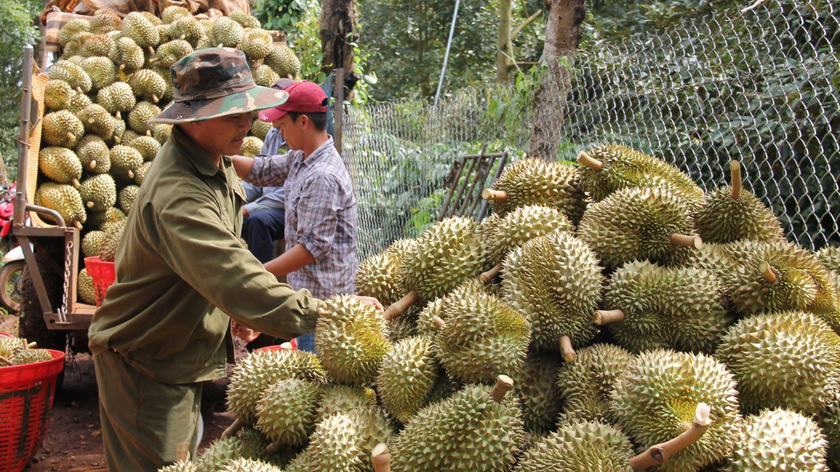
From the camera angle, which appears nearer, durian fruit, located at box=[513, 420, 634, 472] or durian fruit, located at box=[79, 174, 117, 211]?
durian fruit, located at box=[513, 420, 634, 472]

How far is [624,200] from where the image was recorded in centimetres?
189

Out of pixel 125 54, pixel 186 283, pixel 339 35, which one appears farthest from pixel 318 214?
pixel 339 35

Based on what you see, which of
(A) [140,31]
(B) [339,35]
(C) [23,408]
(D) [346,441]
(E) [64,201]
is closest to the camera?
(D) [346,441]

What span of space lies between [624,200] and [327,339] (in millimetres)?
979

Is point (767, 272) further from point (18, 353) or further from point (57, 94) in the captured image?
point (57, 94)

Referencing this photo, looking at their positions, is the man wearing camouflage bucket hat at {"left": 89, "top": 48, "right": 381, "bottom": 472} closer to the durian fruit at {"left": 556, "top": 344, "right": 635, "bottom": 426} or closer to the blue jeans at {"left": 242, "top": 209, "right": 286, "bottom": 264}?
the durian fruit at {"left": 556, "top": 344, "right": 635, "bottom": 426}

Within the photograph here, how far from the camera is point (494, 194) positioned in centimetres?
217

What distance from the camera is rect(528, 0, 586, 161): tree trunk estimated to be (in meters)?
4.32

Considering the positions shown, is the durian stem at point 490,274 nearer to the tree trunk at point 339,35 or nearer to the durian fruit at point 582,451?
the durian fruit at point 582,451

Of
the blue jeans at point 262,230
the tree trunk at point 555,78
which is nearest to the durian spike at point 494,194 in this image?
the tree trunk at point 555,78

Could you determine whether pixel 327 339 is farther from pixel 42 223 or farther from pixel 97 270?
pixel 42 223

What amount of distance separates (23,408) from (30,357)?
324mm

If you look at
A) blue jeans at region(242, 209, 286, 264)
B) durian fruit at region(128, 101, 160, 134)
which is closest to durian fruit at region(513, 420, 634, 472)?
blue jeans at region(242, 209, 286, 264)

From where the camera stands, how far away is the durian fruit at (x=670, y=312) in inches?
67.1
